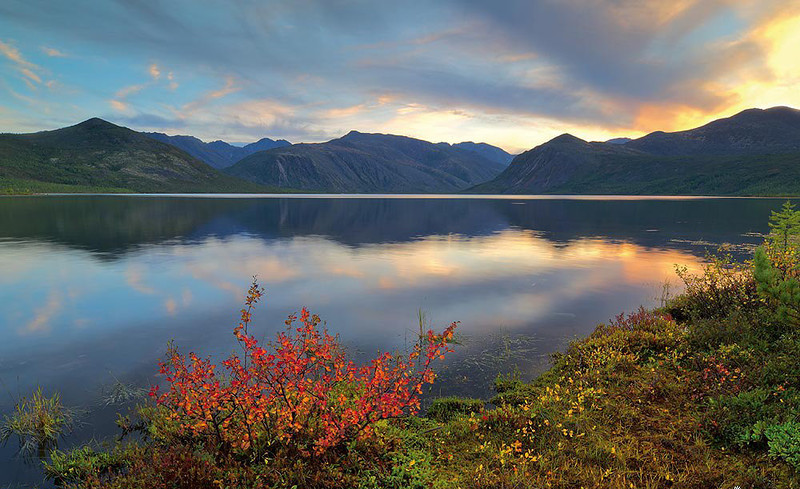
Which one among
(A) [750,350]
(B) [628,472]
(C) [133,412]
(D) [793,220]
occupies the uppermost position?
(D) [793,220]

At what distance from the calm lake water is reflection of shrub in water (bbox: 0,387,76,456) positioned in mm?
342

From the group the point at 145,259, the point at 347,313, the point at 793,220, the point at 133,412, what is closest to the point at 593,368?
the point at 793,220

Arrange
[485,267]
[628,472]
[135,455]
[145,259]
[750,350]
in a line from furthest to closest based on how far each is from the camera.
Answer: [145,259]
[485,267]
[750,350]
[135,455]
[628,472]

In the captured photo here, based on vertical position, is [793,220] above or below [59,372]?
above

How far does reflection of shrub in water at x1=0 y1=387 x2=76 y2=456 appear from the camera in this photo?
10.1 m

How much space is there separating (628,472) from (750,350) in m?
8.09

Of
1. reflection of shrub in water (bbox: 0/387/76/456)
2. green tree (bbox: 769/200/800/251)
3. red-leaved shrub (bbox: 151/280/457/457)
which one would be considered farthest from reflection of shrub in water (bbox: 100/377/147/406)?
green tree (bbox: 769/200/800/251)

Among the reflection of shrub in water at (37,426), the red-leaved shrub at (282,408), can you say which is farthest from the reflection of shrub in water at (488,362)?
the reflection of shrub in water at (37,426)

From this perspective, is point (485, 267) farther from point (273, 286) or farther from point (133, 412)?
point (133, 412)

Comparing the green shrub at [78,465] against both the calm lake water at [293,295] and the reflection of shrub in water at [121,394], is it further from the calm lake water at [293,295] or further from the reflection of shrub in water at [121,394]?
the reflection of shrub in water at [121,394]

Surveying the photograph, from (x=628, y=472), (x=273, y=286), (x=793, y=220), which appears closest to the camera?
(x=628, y=472)

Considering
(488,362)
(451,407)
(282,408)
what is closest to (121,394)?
(282,408)

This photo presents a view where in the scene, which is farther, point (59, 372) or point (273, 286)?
point (273, 286)

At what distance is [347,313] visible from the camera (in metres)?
21.9
